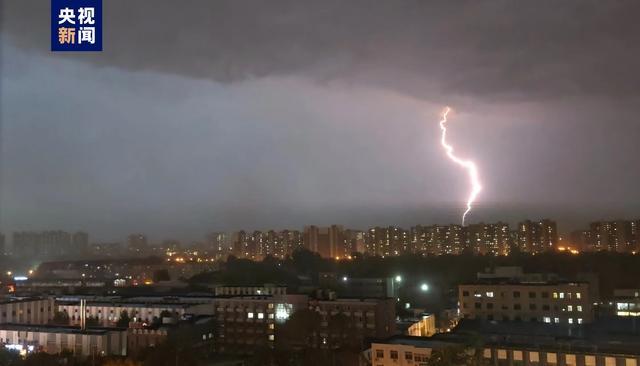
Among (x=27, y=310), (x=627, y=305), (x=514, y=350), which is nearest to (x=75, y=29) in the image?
(x=514, y=350)

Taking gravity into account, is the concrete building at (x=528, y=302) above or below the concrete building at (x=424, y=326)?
above

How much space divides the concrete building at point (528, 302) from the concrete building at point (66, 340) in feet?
17.7

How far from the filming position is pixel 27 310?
360 inches

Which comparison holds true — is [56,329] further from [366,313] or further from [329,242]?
[329,242]

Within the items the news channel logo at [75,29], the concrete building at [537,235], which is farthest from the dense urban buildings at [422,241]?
the news channel logo at [75,29]

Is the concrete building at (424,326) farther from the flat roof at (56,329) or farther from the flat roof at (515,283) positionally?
the flat roof at (56,329)

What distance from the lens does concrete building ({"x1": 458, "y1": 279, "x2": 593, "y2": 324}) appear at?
26.6ft

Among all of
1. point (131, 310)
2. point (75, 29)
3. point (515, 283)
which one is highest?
point (75, 29)

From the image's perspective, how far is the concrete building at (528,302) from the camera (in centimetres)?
809

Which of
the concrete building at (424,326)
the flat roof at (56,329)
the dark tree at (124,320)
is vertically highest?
the flat roof at (56,329)

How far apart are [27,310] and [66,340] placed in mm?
3222

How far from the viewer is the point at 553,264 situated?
13.7 m

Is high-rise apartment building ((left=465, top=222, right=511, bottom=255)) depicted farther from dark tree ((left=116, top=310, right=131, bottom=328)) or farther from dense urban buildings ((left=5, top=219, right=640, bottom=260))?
dark tree ((left=116, top=310, right=131, bottom=328))

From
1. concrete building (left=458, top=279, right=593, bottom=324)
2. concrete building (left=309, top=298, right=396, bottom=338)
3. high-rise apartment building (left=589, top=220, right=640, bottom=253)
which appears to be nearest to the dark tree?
concrete building (left=309, top=298, right=396, bottom=338)
